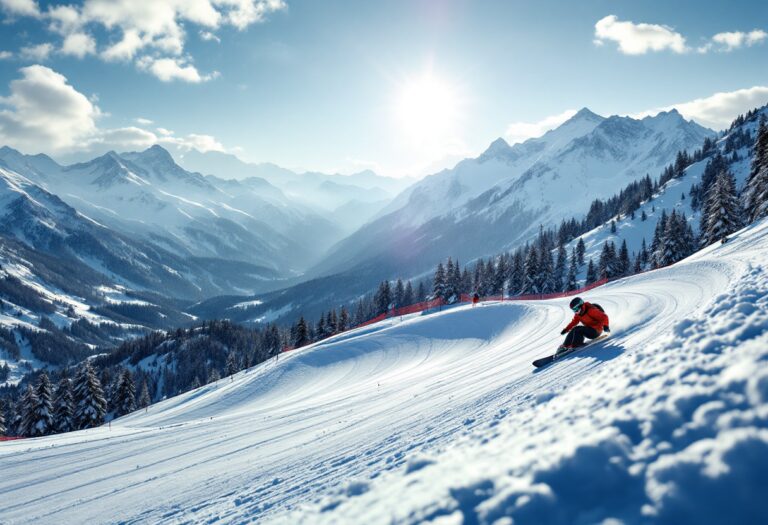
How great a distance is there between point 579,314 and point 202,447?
12082mm

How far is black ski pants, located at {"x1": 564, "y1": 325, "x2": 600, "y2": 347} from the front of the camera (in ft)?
38.6

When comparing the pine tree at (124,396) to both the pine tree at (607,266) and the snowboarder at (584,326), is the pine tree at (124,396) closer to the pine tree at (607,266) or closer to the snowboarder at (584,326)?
the snowboarder at (584,326)

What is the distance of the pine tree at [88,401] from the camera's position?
45.3m

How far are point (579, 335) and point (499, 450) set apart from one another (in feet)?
25.5

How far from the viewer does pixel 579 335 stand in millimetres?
11766

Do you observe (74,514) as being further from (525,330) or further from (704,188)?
(704,188)

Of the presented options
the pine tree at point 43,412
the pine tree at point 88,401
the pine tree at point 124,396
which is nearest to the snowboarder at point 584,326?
the pine tree at point 88,401

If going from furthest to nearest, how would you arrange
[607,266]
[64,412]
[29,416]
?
[607,266]
[64,412]
[29,416]

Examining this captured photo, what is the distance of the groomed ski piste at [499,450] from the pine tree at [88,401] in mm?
35600

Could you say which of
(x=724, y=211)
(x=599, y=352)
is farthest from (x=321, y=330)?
(x=599, y=352)

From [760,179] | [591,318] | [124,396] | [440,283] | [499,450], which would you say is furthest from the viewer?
[440,283]

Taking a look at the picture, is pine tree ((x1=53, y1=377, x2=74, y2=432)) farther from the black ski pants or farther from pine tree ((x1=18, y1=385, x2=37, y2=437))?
the black ski pants

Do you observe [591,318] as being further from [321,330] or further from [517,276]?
[517,276]

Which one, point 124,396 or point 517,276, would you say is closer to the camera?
point 124,396
